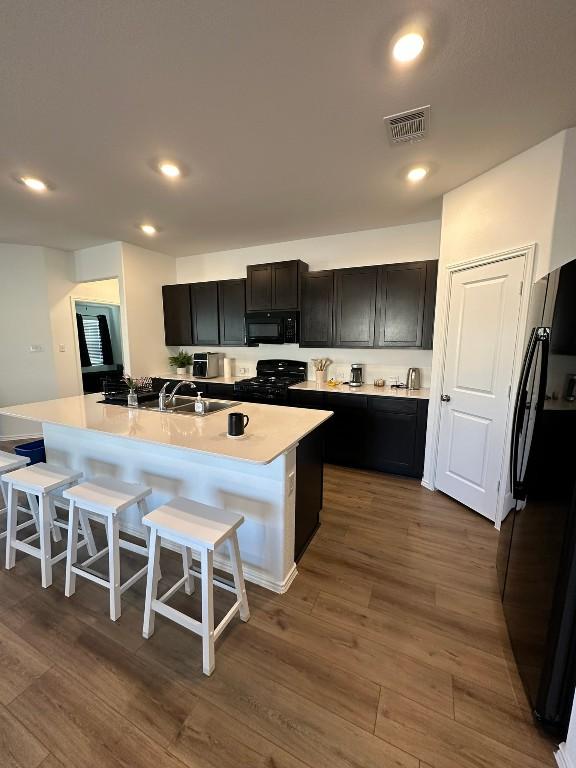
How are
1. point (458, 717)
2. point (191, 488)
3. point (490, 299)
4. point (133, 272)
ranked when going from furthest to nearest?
point (133, 272) < point (490, 299) < point (191, 488) < point (458, 717)

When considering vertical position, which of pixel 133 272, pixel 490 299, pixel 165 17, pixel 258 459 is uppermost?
pixel 165 17

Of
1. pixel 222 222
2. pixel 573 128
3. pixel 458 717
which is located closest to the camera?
pixel 458 717

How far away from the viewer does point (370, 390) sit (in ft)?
11.6

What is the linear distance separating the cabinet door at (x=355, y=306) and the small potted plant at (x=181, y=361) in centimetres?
244

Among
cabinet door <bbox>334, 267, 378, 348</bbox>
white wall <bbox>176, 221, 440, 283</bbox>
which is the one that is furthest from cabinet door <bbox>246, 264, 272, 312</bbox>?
cabinet door <bbox>334, 267, 378, 348</bbox>

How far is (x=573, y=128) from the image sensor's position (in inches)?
74.7

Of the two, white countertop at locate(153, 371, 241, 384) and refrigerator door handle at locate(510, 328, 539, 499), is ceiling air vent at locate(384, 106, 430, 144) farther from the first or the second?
white countertop at locate(153, 371, 241, 384)

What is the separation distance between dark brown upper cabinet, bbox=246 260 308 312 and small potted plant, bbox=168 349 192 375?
1.40m

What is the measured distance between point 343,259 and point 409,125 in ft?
6.86

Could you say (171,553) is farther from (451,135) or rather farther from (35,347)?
(35,347)

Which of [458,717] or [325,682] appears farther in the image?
[325,682]

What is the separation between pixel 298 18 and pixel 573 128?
71.6 inches

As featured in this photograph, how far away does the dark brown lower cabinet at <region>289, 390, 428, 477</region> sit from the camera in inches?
126

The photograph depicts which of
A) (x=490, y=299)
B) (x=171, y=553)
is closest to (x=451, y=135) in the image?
(x=490, y=299)
